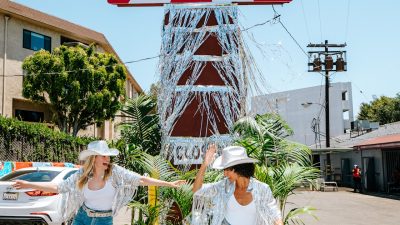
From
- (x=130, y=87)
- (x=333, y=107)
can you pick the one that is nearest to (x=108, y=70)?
(x=130, y=87)

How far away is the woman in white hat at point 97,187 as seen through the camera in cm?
432

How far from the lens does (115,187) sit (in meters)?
4.49

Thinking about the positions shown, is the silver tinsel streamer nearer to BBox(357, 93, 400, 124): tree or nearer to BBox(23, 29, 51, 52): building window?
BBox(23, 29, 51, 52): building window

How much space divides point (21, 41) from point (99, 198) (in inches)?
1033

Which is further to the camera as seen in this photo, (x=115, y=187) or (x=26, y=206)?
(x=26, y=206)

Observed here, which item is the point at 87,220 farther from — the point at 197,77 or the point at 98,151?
the point at 197,77

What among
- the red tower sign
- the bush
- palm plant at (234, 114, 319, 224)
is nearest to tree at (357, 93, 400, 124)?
the bush

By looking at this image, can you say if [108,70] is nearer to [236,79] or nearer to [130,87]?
[130,87]

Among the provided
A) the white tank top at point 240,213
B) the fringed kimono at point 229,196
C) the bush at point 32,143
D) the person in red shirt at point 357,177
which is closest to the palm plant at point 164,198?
the fringed kimono at point 229,196

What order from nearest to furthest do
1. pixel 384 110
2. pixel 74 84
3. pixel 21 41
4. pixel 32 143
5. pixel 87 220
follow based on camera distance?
pixel 87 220, pixel 32 143, pixel 74 84, pixel 21 41, pixel 384 110

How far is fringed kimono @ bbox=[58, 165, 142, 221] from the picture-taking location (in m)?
4.48

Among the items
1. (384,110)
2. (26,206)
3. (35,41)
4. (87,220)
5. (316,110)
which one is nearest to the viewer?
(87,220)

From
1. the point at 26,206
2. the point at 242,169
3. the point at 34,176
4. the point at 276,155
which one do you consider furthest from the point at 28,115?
the point at 242,169

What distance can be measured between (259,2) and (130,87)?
43382 mm
